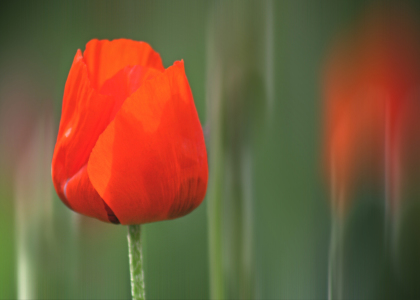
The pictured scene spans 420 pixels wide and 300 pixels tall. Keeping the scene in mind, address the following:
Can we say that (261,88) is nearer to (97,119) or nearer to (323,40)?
(323,40)

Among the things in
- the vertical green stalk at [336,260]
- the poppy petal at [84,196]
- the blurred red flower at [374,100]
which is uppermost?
the blurred red flower at [374,100]

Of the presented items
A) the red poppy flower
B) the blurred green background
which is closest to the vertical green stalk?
the blurred green background

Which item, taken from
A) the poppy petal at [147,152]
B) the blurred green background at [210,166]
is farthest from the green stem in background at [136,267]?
the blurred green background at [210,166]

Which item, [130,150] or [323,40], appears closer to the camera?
[130,150]

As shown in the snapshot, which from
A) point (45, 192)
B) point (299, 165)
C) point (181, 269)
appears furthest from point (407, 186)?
point (45, 192)

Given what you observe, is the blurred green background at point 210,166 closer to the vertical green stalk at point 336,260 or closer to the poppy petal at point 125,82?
the vertical green stalk at point 336,260

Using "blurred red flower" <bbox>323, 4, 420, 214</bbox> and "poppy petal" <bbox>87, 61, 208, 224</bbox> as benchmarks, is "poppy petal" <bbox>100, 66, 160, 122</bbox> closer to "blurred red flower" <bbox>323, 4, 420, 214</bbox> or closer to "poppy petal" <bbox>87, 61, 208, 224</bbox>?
"poppy petal" <bbox>87, 61, 208, 224</bbox>

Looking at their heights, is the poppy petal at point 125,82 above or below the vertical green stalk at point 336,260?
above
